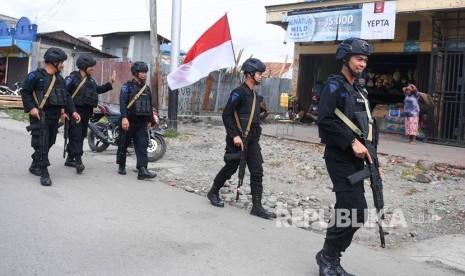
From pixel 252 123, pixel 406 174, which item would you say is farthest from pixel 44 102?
pixel 406 174

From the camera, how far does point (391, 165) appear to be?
9500mm

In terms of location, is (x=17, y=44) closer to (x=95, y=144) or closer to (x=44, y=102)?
(x=95, y=144)

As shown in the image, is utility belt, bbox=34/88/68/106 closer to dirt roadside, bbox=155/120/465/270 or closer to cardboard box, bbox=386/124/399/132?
dirt roadside, bbox=155/120/465/270

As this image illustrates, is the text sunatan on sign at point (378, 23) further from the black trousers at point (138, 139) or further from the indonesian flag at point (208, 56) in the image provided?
the black trousers at point (138, 139)

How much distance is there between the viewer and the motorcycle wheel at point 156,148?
912 cm

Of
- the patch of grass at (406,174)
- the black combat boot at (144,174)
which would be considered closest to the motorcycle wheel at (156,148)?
the black combat boot at (144,174)

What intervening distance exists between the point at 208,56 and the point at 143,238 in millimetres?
5318

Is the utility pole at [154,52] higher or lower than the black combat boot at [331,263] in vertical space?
higher

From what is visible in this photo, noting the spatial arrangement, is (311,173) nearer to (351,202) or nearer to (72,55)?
(351,202)

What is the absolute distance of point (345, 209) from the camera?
12.3ft

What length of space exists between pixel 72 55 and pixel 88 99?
60.4 ft

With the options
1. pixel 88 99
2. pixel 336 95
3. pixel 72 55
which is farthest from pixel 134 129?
pixel 72 55

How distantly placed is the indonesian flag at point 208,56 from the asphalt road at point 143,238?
3.27 m

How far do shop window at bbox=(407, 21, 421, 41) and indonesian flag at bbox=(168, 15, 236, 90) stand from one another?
256 inches
